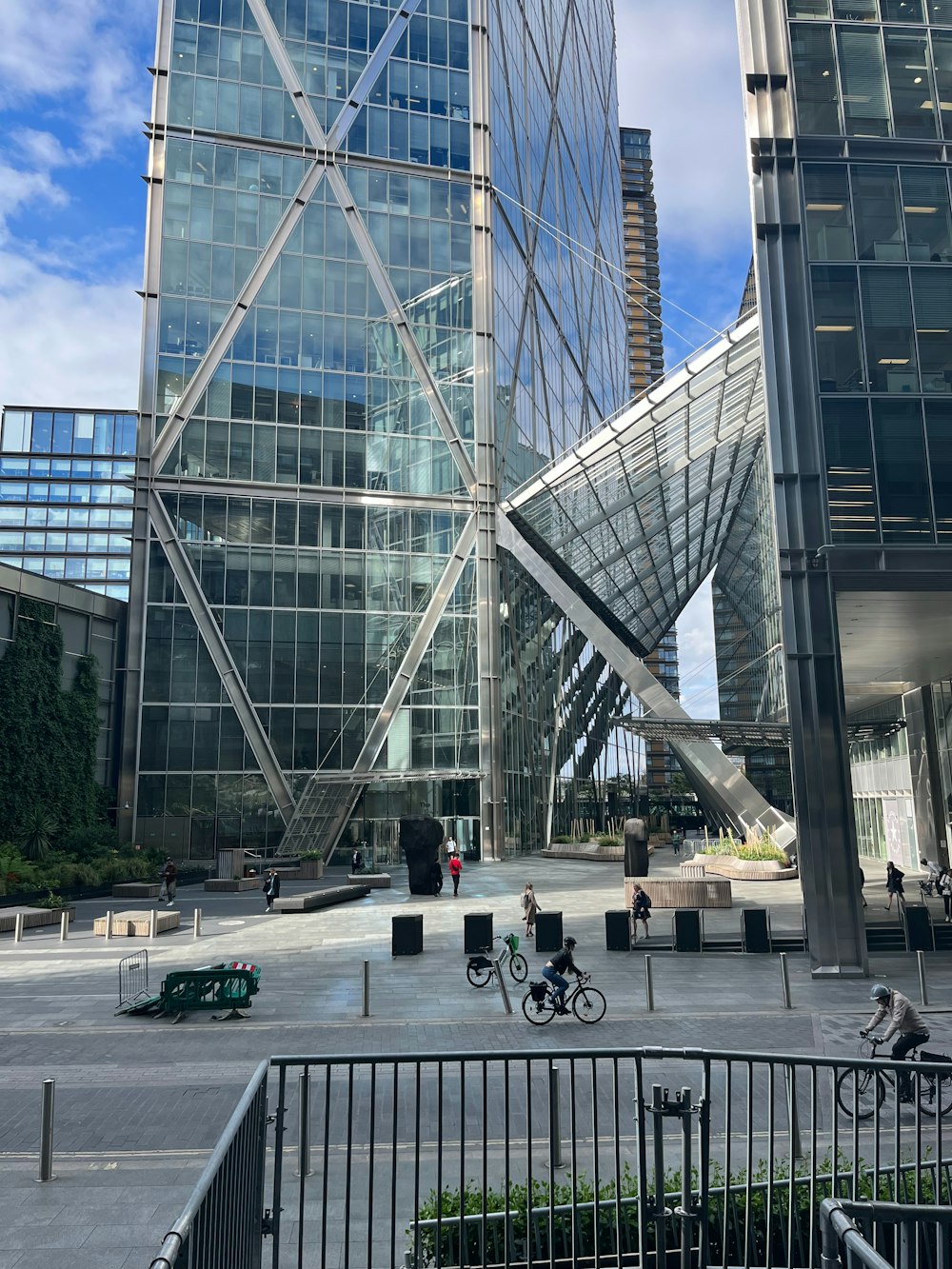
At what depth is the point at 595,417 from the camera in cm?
7119

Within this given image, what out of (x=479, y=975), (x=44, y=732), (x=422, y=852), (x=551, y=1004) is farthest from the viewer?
(x=44, y=732)

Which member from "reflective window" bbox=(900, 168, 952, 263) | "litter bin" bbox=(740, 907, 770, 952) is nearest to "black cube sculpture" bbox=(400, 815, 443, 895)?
"litter bin" bbox=(740, 907, 770, 952)

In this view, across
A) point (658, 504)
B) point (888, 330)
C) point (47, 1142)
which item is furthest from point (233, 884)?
point (47, 1142)

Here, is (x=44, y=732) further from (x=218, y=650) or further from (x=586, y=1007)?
(x=586, y=1007)

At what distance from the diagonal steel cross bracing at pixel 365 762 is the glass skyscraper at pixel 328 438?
0.12 metres

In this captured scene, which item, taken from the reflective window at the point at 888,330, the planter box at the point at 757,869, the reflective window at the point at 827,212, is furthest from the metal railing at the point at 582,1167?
the planter box at the point at 757,869

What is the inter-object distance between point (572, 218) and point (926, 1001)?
6127 cm

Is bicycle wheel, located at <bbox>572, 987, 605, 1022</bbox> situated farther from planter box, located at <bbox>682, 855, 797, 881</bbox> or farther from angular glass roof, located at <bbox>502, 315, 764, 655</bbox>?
angular glass roof, located at <bbox>502, 315, 764, 655</bbox>

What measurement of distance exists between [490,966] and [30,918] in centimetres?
1346

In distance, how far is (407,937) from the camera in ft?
63.2

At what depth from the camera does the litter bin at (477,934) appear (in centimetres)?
1817

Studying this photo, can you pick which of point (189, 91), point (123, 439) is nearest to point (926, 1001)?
point (189, 91)

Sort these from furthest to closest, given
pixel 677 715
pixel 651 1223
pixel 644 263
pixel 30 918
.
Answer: pixel 644 263 < pixel 677 715 < pixel 30 918 < pixel 651 1223

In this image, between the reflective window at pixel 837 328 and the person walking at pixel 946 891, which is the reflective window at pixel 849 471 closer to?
the reflective window at pixel 837 328
